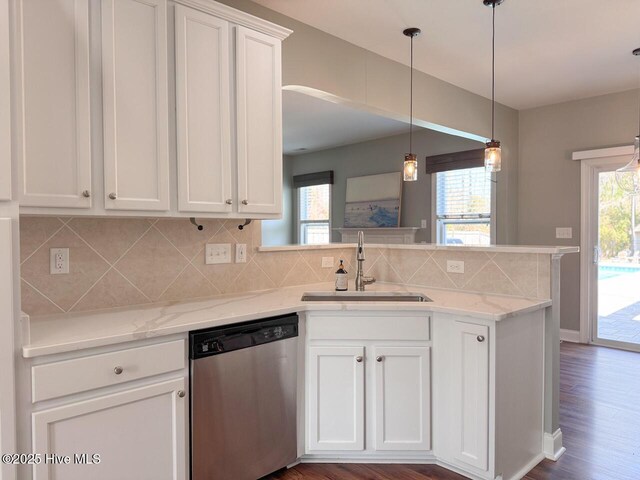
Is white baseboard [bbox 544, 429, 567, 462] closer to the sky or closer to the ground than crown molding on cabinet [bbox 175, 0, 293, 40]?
closer to the ground

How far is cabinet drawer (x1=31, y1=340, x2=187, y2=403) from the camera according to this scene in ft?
4.86

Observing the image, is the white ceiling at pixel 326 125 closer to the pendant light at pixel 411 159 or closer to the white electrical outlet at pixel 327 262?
the pendant light at pixel 411 159

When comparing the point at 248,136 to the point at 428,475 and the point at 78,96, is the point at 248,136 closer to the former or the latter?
the point at 78,96

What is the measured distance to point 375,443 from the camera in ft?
7.53

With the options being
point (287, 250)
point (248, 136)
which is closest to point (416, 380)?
point (287, 250)

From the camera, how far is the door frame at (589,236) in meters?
4.65

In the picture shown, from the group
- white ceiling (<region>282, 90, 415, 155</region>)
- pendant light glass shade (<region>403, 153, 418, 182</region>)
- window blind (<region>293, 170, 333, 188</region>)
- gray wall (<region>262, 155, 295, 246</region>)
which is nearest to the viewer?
pendant light glass shade (<region>403, 153, 418, 182</region>)

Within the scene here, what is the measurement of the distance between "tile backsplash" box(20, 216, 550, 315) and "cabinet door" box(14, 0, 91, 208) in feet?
1.15

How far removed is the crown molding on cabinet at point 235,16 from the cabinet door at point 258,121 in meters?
0.03

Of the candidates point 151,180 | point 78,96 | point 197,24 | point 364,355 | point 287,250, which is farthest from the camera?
point 287,250

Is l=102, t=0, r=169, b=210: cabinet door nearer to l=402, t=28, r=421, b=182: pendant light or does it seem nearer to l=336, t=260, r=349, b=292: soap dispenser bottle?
l=336, t=260, r=349, b=292: soap dispenser bottle

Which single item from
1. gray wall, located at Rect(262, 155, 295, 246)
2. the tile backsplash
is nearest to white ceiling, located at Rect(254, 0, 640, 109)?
the tile backsplash

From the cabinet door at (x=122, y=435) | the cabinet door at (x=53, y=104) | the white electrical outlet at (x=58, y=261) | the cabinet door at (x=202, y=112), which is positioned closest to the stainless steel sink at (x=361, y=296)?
the cabinet door at (x=202, y=112)

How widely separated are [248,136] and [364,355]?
4.19 feet
